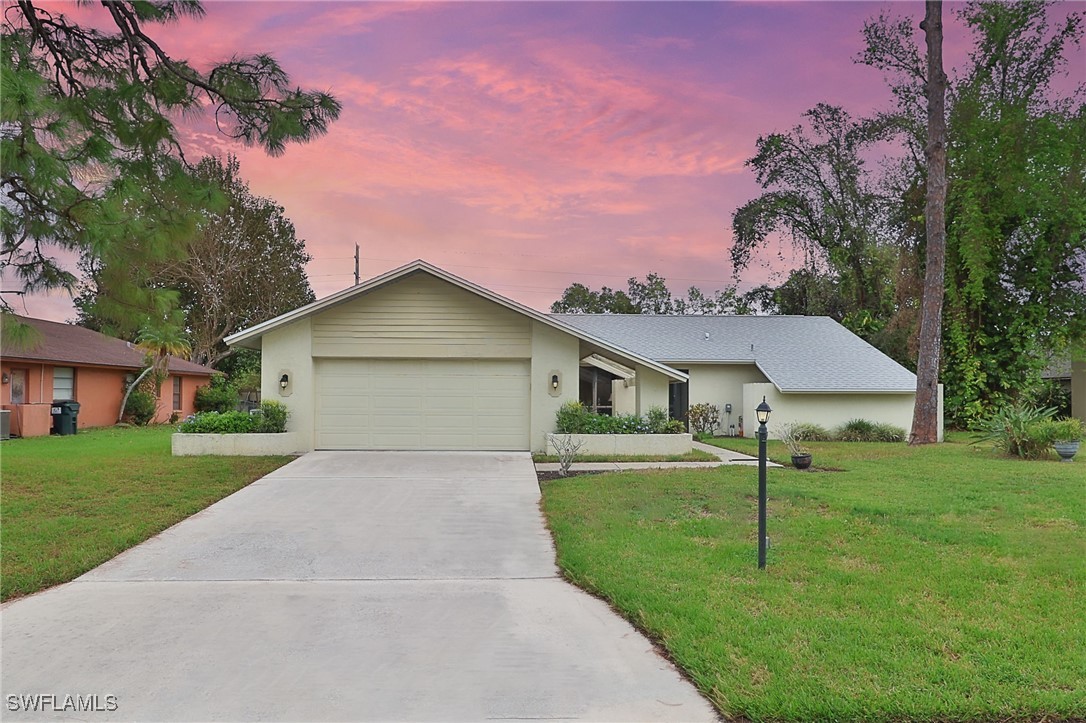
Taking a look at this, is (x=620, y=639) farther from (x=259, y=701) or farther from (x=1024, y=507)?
(x=1024, y=507)

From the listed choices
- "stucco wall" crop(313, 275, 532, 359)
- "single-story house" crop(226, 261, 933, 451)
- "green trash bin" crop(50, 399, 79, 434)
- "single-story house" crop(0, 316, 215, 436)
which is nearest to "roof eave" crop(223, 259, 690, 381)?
"single-story house" crop(226, 261, 933, 451)

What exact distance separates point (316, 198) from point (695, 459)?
41.5 ft

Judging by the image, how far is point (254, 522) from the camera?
812 cm

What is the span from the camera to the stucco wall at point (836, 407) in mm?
20125

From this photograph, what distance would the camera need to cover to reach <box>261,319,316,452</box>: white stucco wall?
14648 mm

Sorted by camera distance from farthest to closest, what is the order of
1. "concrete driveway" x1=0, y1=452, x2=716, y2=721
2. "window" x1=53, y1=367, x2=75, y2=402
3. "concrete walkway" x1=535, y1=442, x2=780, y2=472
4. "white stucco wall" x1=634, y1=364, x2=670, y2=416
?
"window" x1=53, y1=367, x2=75, y2=402 → "white stucco wall" x1=634, y1=364, x2=670, y2=416 → "concrete walkway" x1=535, y1=442, x2=780, y2=472 → "concrete driveway" x1=0, y1=452, x2=716, y2=721

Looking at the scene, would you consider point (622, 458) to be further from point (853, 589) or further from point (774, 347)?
point (774, 347)

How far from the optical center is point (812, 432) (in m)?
19.9

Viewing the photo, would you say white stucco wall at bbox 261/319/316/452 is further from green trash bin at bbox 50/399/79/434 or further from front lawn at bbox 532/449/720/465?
green trash bin at bbox 50/399/79/434

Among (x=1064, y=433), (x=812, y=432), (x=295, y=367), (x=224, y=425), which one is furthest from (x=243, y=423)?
(x=1064, y=433)

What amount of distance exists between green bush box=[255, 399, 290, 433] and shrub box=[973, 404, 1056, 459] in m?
15.4

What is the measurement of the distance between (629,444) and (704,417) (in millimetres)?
7665

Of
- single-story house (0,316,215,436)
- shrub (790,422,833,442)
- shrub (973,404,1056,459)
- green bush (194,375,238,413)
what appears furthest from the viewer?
green bush (194,375,238,413)

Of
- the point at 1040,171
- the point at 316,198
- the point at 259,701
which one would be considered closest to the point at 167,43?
the point at 259,701
